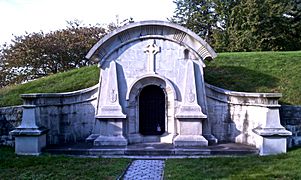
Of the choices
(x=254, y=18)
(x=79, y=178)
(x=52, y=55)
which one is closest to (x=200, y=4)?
(x=254, y=18)

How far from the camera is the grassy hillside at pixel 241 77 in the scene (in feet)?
45.5

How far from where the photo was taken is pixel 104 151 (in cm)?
998

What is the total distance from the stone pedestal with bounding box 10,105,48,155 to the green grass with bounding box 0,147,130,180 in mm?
339

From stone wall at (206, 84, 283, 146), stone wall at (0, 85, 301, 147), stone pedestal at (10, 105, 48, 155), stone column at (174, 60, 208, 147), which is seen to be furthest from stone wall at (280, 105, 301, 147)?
stone pedestal at (10, 105, 48, 155)

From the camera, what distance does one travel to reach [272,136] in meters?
9.57

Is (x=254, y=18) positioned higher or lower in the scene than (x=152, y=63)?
higher

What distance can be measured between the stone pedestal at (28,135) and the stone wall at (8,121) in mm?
1208

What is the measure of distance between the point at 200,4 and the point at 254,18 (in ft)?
30.7

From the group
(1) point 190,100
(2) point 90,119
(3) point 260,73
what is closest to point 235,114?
(1) point 190,100

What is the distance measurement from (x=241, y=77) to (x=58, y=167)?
8.81m

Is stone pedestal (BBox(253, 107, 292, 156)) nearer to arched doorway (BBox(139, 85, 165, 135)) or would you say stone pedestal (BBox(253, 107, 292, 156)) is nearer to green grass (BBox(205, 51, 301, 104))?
arched doorway (BBox(139, 85, 165, 135))

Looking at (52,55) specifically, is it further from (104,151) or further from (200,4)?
(104,151)

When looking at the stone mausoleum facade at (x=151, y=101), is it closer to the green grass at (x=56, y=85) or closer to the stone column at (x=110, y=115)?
the stone column at (x=110, y=115)

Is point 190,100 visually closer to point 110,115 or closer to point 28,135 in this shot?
point 110,115
